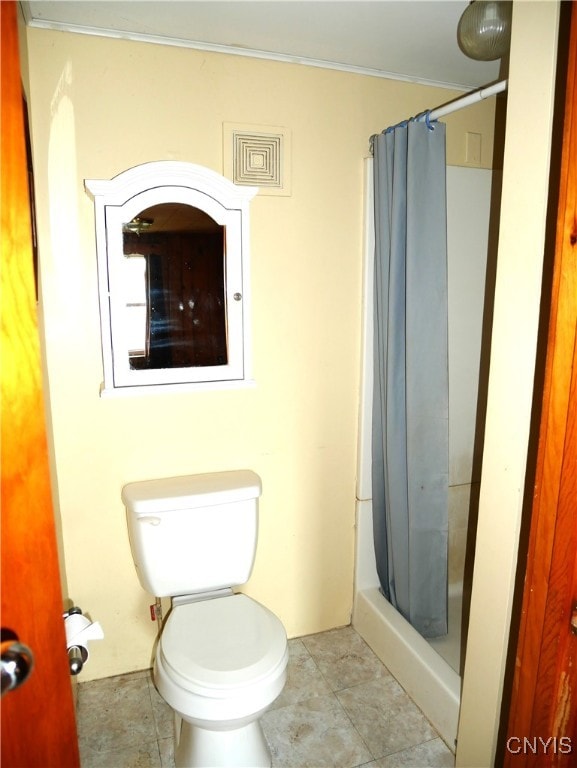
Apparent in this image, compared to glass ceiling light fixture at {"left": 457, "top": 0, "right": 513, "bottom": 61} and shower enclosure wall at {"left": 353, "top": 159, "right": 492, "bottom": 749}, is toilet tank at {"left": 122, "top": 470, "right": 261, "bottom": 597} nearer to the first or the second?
shower enclosure wall at {"left": 353, "top": 159, "right": 492, "bottom": 749}

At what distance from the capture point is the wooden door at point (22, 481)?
2.23 ft

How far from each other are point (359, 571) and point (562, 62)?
184 cm

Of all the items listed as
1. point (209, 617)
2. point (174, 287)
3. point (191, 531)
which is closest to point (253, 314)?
point (174, 287)

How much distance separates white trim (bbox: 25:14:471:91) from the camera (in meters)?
1.50

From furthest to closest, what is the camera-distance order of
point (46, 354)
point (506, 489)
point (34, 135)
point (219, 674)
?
point (46, 354) < point (34, 135) < point (219, 674) < point (506, 489)

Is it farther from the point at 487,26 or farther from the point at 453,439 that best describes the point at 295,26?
the point at 453,439

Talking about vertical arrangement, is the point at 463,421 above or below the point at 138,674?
above

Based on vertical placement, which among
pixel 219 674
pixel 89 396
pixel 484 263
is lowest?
pixel 219 674

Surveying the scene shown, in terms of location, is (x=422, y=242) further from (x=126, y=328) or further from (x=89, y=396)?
(x=89, y=396)

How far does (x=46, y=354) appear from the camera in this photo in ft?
5.33

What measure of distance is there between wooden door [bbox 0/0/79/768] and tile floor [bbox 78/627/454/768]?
1010 millimetres

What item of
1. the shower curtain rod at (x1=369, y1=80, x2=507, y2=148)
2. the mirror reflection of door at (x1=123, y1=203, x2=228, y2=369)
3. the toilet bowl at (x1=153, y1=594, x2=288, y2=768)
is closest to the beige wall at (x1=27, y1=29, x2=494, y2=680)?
the mirror reflection of door at (x1=123, y1=203, x2=228, y2=369)

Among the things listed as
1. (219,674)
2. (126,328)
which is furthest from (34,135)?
(219,674)

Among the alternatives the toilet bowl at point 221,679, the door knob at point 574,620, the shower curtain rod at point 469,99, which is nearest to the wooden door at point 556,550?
the door knob at point 574,620
